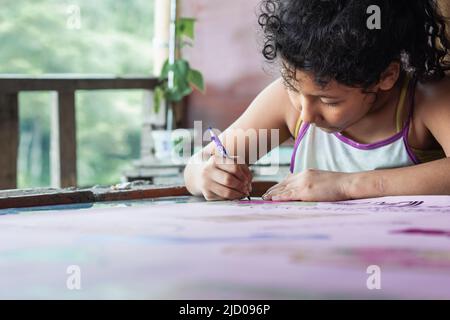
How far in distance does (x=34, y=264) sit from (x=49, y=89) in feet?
12.8

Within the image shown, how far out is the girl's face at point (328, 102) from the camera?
1.62 m

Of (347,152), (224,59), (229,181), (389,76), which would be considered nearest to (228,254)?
(229,181)

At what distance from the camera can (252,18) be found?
5484 millimetres

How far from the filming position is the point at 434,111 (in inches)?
69.4

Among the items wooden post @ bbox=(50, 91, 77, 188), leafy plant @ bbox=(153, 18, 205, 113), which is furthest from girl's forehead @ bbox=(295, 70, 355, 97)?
leafy plant @ bbox=(153, 18, 205, 113)

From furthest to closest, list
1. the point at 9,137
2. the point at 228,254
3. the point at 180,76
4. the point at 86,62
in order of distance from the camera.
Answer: the point at 86,62 → the point at 180,76 → the point at 9,137 → the point at 228,254

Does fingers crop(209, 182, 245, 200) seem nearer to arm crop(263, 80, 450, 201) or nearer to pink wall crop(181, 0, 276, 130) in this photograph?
arm crop(263, 80, 450, 201)

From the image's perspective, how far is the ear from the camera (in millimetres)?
1740

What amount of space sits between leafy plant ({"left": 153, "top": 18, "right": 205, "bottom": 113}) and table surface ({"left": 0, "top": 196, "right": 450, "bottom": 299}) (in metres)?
4.09

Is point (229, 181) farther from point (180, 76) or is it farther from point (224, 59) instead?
point (224, 59)

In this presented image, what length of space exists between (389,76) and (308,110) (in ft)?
0.78

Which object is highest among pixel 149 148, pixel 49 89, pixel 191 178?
pixel 191 178
